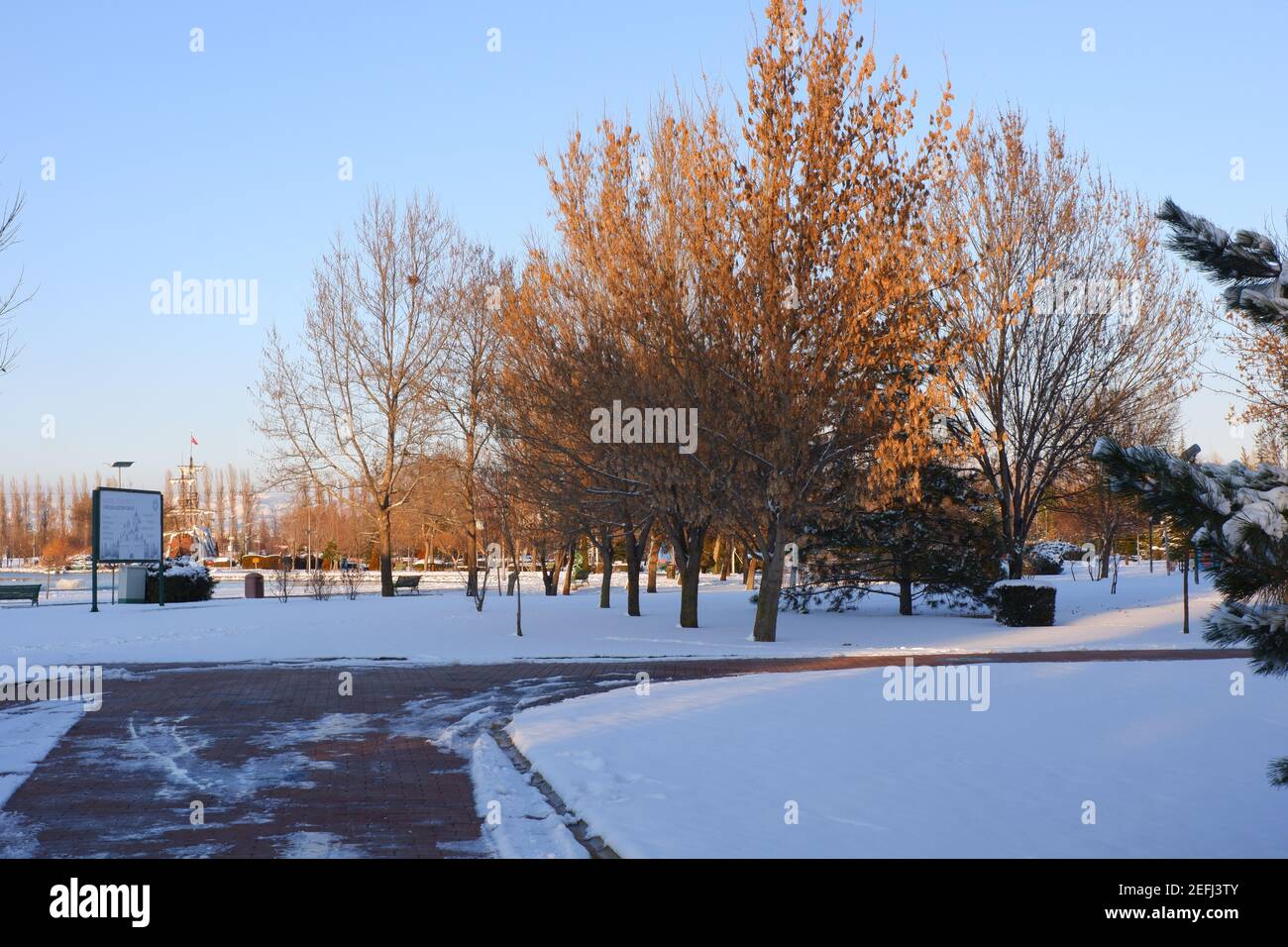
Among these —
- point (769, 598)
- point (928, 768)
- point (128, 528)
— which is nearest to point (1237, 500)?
point (928, 768)

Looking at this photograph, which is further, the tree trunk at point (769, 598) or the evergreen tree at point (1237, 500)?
the tree trunk at point (769, 598)

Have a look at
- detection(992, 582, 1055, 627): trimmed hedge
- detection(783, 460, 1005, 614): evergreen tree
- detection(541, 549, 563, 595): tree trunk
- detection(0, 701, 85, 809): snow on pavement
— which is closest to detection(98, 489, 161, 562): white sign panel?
detection(541, 549, 563, 595): tree trunk

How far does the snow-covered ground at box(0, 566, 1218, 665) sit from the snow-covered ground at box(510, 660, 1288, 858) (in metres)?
7.74

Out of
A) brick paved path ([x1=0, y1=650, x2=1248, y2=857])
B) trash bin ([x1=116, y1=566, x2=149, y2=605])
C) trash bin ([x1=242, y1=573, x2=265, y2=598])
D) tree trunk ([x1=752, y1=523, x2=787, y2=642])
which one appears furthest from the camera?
trash bin ([x1=242, y1=573, x2=265, y2=598])

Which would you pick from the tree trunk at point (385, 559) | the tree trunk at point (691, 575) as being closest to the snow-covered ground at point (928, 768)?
the tree trunk at point (691, 575)

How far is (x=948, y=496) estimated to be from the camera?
29.6m

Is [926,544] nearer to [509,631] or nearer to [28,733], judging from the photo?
[509,631]

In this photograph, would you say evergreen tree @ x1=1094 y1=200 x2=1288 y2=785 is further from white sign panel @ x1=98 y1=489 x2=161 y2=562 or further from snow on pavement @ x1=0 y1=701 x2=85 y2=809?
white sign panel @ x1=98 y1=489 x2=161 y2=562

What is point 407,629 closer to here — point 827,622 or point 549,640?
point 549,640

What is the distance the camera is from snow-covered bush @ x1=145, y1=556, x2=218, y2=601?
33219mm

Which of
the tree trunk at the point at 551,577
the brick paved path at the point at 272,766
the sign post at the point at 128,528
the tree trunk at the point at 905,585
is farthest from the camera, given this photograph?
the tree trunk at the point at 551,577

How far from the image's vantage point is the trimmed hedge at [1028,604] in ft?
87.0

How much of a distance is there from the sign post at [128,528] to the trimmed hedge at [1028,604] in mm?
23407

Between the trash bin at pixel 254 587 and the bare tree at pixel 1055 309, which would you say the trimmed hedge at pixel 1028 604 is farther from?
the trash bin at pixel 254 587
